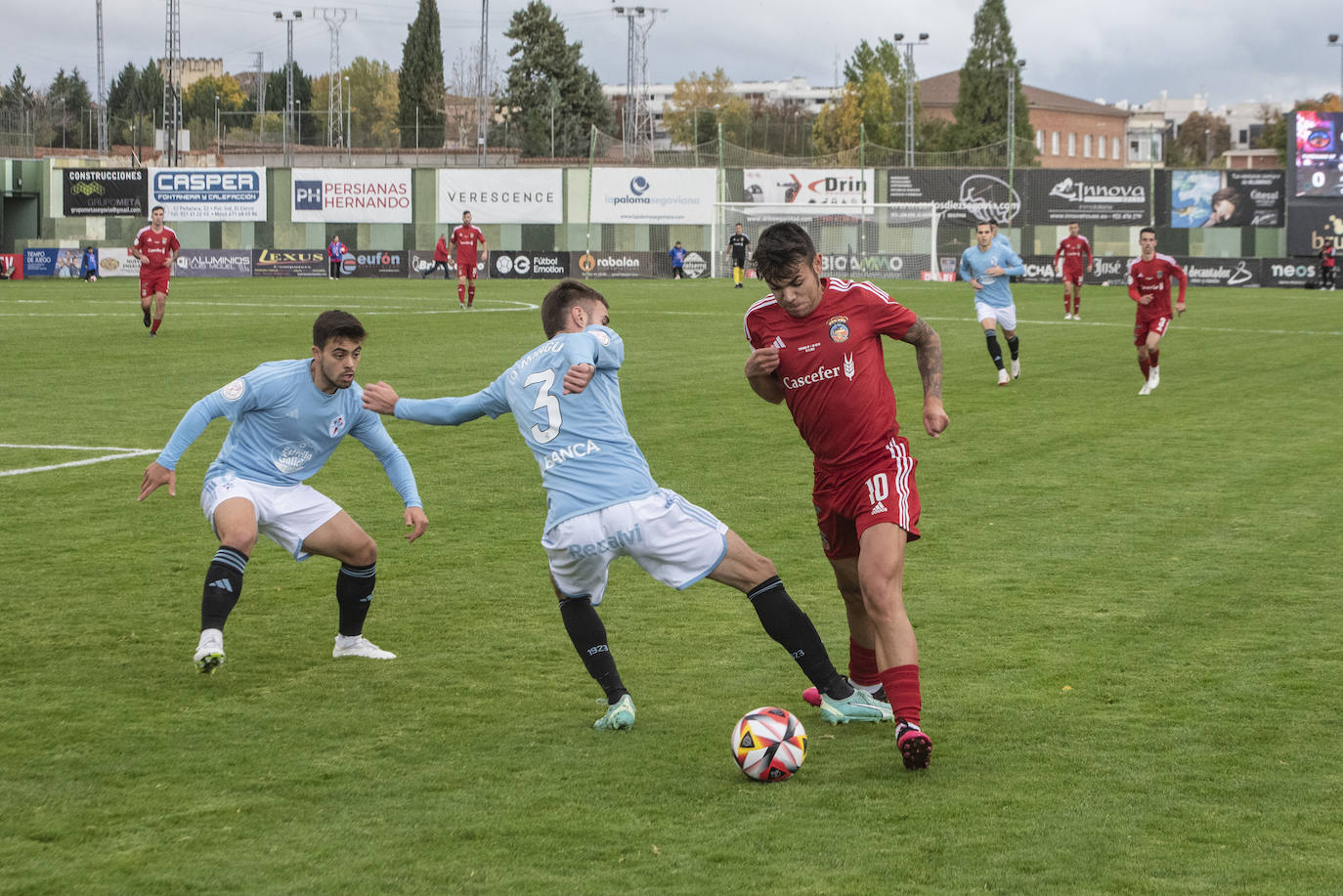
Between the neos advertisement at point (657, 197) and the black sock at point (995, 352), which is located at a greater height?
the neos advertisement at point (657, 197)

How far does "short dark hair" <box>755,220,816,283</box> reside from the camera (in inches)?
223

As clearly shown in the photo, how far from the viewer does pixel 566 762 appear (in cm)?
546

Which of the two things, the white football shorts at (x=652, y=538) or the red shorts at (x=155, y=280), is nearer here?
the white football shorts at (x=652, y=538)

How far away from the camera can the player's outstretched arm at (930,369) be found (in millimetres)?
5957

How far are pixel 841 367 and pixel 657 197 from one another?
5320 cm

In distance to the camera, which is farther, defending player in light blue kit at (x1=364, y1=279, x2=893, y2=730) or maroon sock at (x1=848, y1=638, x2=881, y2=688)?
maroon sock at (x1=848, y1=638, x2=881, y2=688)

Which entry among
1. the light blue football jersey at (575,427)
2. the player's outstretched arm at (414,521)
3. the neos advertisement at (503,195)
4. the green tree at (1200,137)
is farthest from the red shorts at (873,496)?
the green tree at (1200,137)

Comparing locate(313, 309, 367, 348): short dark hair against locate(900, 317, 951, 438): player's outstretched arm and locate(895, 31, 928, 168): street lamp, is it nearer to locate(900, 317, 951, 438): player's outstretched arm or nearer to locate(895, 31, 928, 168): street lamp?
locate(900, 317, 951, 438): player's outstretched arm

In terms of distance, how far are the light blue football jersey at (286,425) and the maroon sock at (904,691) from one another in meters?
2.62

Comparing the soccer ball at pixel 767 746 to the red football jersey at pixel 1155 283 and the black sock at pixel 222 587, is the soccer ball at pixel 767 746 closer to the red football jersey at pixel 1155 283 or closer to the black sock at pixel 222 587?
the black sock at pixel 222 587

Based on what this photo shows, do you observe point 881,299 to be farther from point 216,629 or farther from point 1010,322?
point 1010,322

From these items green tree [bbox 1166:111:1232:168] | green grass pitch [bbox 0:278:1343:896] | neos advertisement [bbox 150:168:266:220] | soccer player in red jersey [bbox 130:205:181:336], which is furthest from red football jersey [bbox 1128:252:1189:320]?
green tree [bbox 1166:111:1232:168]

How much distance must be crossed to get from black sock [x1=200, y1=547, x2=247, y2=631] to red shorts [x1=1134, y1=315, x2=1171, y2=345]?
1410cm

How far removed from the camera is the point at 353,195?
59.8 m
